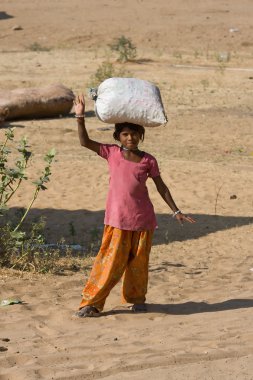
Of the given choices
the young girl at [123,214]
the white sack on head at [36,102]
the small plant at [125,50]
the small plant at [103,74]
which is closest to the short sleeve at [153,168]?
the young girl at [123,214]

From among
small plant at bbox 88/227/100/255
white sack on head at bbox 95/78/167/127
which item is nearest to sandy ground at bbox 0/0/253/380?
small plant at bbox 88/227/100/255

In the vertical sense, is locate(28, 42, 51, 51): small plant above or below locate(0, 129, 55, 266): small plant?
above

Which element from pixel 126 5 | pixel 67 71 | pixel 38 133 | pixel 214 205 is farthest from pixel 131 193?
pixel 126 5

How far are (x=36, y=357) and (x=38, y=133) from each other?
9.71 metres

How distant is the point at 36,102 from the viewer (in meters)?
16.0

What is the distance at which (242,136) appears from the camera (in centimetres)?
1516

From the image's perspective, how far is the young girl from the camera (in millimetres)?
6414

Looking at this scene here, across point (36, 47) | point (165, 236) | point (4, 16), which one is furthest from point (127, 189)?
point (4, 16)

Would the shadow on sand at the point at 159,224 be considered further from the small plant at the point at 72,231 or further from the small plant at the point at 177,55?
the small plant at the point at 177,55

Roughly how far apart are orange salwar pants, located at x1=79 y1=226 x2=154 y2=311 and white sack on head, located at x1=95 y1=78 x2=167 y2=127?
2.42ft

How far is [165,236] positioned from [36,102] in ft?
22.5

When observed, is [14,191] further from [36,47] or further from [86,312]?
[36,47]

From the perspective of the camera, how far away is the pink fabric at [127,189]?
6.42m

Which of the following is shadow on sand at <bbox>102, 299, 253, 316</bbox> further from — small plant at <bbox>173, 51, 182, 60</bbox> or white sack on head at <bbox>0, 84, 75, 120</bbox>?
small plant at <bbox>173, 51, 182, 60</bbox>
